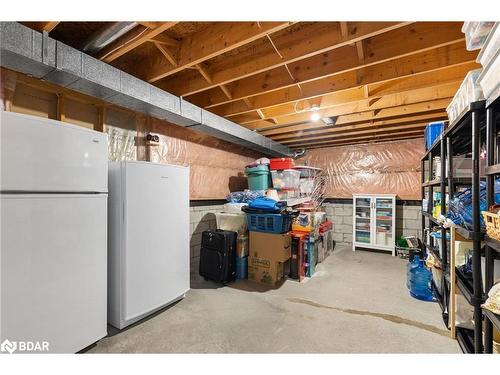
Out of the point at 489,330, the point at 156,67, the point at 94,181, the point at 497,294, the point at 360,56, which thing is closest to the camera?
the point at 497,294

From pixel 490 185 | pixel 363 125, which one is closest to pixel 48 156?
pixel 490 185

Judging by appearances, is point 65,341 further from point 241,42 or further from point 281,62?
point 281,62

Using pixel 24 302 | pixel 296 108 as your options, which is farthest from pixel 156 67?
pixel 24 302

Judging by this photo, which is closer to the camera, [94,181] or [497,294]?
[497,294]

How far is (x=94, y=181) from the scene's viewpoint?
1880mm

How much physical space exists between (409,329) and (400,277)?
61.8 inches

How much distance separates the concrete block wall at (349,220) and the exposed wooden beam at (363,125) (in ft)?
6.45

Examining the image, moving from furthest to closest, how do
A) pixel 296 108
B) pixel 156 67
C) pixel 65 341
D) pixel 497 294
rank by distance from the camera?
pixel 296 108
pixel 156 67
pixel 65 341
pixel 497 294

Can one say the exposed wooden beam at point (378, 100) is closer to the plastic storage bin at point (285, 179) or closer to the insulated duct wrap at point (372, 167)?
the plastic storage bin at point (285, 179)

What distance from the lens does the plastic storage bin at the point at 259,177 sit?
13.9 feet

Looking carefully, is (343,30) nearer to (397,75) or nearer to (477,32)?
(477,32)

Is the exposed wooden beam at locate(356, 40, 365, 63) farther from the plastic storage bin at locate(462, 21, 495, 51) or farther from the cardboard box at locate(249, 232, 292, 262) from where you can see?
the cardboard box at locate(249, 232, 292, 262)

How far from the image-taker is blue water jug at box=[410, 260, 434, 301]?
2717 millimetres

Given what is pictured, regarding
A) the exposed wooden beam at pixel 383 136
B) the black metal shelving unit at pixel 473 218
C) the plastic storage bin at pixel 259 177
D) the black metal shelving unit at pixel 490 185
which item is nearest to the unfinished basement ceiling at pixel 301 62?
the black metal shelving unit at pixel 473 218
